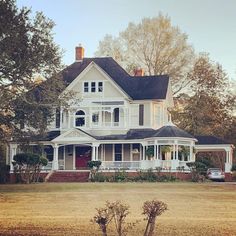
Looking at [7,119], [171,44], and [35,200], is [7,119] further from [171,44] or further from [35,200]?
[171,44]

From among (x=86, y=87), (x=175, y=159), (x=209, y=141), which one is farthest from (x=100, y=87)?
(x=209, y=141)

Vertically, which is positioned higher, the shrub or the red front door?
the red front door

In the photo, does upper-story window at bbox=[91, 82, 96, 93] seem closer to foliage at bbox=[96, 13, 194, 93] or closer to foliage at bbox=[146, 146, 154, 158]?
foliage at bbox=[146, 146, 154, 158]

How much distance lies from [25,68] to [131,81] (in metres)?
26.7

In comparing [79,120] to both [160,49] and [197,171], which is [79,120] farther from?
[160,49]

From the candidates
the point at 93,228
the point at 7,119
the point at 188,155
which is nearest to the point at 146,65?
the point at 188,155

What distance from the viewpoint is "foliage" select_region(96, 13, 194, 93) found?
66125mm

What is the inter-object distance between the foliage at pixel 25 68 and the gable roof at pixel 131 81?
2075cm

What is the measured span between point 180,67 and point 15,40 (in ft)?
136

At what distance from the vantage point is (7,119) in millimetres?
31438

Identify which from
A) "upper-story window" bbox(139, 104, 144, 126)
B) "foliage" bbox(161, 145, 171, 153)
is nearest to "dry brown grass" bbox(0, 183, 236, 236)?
"foliage" bbox(161, 145, 171, 153)

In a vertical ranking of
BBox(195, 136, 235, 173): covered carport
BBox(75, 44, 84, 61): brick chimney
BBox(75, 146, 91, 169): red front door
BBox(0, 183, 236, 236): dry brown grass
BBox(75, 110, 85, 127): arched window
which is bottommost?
BBox(0, 183, 236, 236): dry brown grass

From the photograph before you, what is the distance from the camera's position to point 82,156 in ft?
174

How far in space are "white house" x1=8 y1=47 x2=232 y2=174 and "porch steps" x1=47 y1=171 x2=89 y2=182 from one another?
7.59 ft
